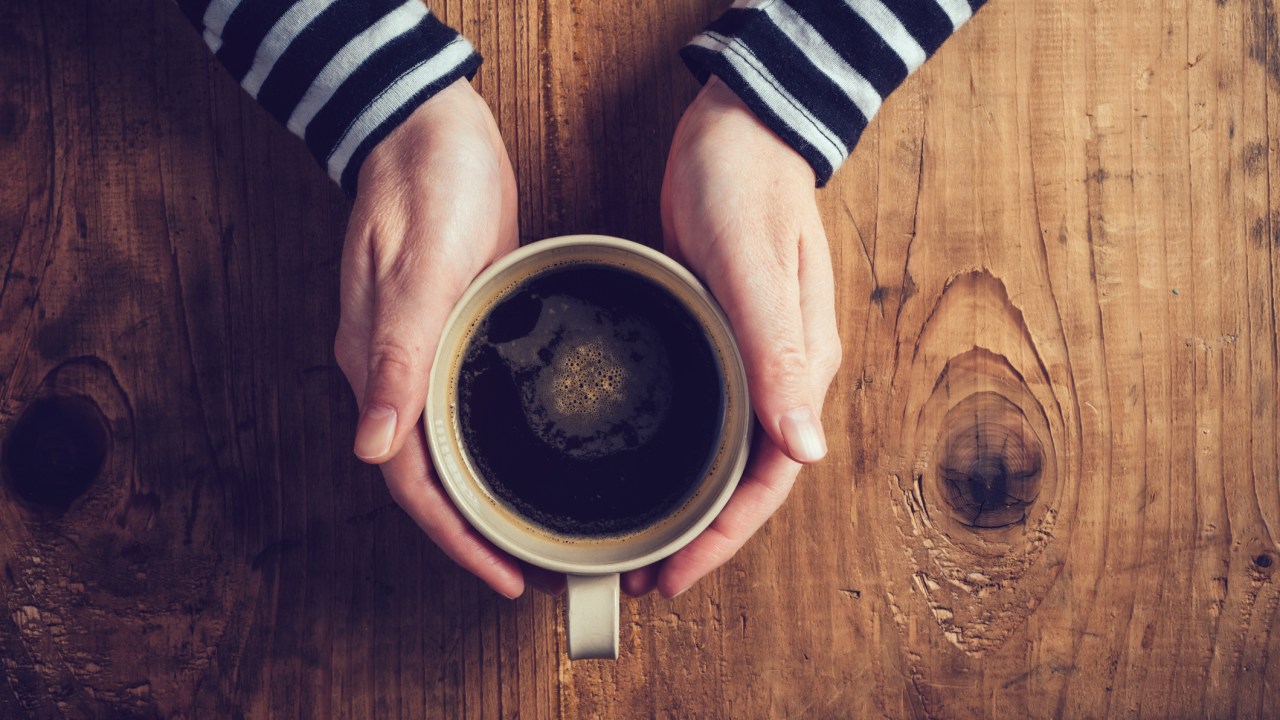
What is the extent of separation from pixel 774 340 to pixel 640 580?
0.79 feet

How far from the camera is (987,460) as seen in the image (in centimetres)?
72

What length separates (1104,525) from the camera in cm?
72

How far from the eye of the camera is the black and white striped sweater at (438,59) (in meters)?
0.59

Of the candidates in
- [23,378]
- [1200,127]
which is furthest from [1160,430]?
[23,378]

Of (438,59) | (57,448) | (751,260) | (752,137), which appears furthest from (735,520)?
(57,448)

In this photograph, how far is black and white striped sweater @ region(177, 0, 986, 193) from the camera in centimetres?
59

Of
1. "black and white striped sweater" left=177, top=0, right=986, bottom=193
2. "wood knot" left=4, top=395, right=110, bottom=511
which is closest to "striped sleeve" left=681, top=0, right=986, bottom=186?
"black and white striped sweater" left=177, top=0, right=986, bottom=193

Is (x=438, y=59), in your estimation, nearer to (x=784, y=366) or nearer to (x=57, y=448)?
(x=784, y=366)

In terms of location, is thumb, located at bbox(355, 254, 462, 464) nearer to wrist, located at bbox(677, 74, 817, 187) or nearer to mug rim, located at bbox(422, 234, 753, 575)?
mug rim, located at bbox(422, 234, 753, 575)

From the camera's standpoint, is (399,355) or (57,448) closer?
(399,355)

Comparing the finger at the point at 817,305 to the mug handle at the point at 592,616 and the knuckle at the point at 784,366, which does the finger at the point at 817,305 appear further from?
the mug handle at the point at 592,616

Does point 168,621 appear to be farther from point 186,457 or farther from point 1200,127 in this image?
point 1200,127

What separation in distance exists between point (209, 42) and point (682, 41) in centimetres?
41

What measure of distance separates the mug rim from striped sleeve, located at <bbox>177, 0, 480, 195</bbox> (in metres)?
0.18
